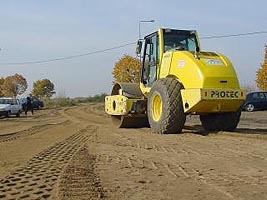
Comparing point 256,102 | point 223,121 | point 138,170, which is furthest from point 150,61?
point 256,102

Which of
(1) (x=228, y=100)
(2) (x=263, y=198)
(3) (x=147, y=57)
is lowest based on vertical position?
(2) (x=263, y=198)

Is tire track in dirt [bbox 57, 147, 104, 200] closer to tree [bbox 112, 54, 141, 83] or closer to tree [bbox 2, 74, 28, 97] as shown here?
tree [bbox 112, 54, 141, 83]

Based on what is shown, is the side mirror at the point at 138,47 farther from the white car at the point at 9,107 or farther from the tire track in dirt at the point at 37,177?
the white car at the point at 9,107

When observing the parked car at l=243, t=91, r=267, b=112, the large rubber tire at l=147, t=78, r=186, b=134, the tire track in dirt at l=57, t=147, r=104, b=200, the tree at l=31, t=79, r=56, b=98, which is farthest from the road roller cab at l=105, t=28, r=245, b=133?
the tree at l=31, t=79, r=56, b=98

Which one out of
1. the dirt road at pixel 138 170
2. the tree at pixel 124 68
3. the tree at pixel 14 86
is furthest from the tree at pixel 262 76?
the tree at pixel 14 86

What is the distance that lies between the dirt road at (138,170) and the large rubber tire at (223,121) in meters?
2.73

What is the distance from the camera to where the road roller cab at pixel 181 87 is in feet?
43.7

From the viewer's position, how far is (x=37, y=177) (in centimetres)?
714

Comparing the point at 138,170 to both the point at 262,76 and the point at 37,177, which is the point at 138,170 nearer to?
the point at 37,177

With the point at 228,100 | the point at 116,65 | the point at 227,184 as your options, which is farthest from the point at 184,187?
the point at 116,65

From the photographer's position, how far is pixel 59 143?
12.4m

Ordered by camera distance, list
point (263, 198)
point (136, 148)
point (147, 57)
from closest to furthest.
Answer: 1. point (263, 198)
2. point (136, 148)
3. point (147, 57)

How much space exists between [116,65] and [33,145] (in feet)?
172

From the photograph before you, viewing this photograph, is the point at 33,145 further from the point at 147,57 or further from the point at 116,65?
Answer: the point at 116,65
